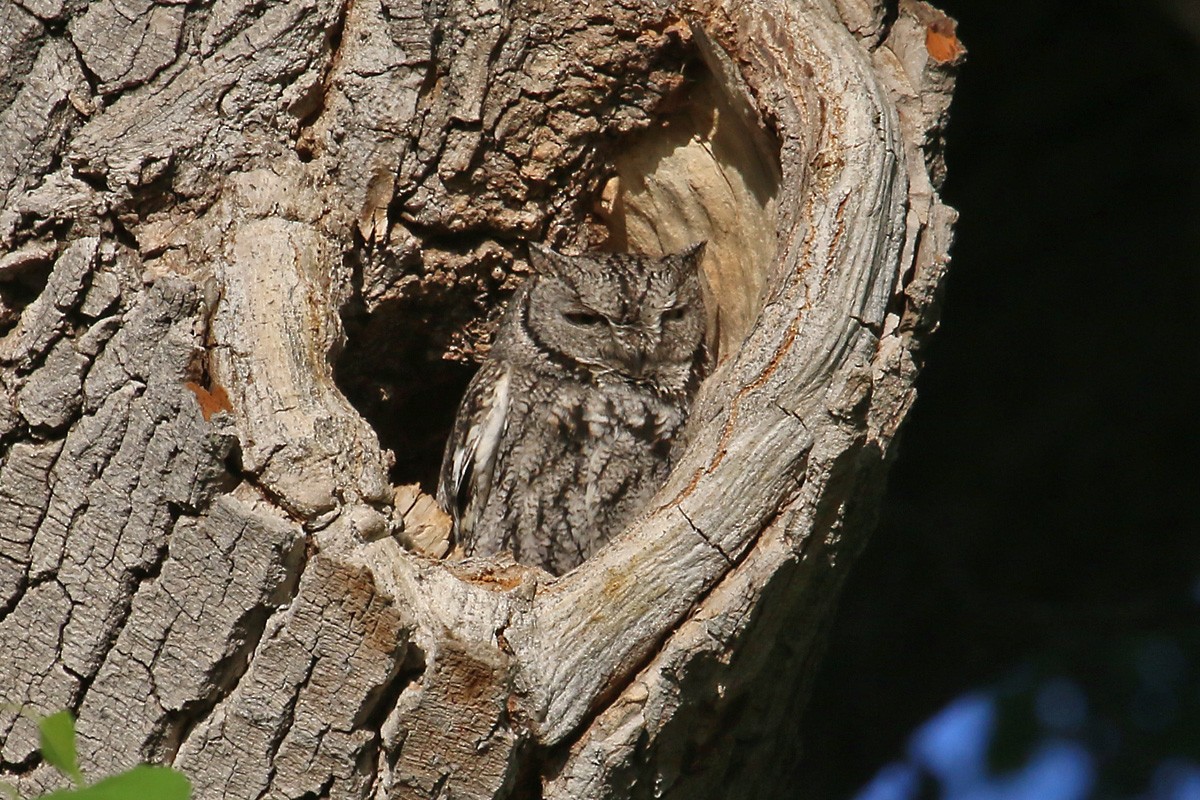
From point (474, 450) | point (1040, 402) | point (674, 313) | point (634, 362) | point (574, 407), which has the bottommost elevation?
point (474, 450)

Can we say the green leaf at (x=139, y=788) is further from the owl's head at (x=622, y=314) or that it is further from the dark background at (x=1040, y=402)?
the dark background at (x=1040, y=402)

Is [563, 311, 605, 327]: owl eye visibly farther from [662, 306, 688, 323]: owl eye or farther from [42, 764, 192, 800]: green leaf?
[42, 764, 192, 800]: green leaf

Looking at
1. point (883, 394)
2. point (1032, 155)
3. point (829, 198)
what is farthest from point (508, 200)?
point (1032, 155)

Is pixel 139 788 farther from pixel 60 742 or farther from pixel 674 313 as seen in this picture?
pixel 674 313

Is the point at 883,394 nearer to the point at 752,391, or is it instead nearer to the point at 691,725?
the point at 752,391

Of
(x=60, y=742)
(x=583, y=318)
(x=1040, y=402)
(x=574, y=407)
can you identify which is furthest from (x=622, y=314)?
(x=60, y=742)

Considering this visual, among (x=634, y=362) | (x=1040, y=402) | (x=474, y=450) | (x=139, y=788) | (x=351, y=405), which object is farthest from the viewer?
(x=1040, y=402)
